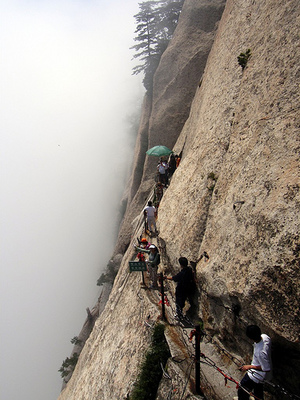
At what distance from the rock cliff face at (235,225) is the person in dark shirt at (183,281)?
1.00ft

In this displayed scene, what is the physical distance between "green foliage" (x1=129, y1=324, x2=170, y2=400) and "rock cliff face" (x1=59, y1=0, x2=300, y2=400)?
0.93 ft

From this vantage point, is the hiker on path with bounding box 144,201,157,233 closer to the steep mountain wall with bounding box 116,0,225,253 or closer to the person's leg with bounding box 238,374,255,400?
the person's leg with bounding box 238,374,255,400

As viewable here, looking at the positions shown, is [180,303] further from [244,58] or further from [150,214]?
[244,58]

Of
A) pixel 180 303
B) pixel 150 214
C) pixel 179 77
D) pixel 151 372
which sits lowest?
pixel 151 372

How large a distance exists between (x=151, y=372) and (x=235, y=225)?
14.9 feet

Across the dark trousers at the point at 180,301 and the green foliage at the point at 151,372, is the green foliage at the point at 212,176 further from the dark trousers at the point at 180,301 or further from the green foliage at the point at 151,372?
the green foliage at the point at 151,372

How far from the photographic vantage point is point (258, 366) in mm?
5156

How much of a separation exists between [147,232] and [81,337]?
25281 millimetres

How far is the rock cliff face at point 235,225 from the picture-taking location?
557 cm

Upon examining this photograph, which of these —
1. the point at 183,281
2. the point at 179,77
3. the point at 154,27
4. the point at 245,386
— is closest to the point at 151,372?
the point at 183,281

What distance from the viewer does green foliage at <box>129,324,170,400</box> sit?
738 centimetres

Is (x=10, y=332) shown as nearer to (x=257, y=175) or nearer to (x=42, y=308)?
(x=42, y=308)

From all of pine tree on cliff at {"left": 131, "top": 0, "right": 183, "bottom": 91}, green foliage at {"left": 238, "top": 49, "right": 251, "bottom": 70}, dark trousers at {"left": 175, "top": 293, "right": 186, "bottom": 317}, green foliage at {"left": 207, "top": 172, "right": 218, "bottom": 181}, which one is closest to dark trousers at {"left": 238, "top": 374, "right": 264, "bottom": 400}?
dark trousers at {"left": 175, "top": 293, "right": 186, "bottom": 317}

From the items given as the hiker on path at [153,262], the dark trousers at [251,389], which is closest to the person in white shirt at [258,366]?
the dark trousers at [251,389]
